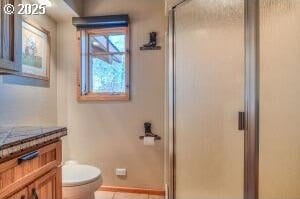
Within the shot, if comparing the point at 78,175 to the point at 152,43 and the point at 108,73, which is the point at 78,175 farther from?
the point at 152,43

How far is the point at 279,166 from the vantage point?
3.91 feet

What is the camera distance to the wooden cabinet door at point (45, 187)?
1160 mm

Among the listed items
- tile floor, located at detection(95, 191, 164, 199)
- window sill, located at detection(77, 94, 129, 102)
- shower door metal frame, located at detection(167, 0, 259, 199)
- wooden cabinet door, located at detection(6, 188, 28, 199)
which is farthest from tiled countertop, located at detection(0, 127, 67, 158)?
tile floor, located at detection(95, 191, 164, 199)

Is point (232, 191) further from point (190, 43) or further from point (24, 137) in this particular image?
point (24, 137)

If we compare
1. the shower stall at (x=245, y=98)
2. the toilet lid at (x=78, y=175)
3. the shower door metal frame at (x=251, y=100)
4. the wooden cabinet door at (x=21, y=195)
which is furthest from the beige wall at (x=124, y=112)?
the wooden cabinet door at (x=21, y=195)

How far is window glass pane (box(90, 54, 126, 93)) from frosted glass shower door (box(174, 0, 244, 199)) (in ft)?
2.98

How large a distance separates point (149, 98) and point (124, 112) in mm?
297

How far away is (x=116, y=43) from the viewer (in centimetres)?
252

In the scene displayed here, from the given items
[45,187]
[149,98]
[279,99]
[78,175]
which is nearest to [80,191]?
[78,175]

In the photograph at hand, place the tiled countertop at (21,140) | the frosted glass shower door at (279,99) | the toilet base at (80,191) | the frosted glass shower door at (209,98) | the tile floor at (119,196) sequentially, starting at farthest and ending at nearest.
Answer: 1. the tile floor at (119,196)
2. the toilet base at (80,191)
3. the frosted glass shower door at (209,98)
4. the frosted glass shower door at (279,99)
5. the tiled countertop at (21,140)

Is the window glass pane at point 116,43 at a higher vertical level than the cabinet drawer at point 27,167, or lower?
higher

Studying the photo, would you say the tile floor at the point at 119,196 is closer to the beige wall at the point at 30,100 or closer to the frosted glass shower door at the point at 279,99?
the beige wall at the point at 30,100

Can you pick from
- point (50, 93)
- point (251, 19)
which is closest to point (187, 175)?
point (251, 19)

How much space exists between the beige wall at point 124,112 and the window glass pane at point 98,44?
0.18 metres
